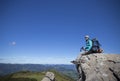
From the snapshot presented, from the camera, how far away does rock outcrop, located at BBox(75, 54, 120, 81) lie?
19.8 meters

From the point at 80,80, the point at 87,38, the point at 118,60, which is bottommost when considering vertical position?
the point at 80,80

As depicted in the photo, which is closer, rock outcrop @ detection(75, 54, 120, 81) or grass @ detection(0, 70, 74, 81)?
rock outcrop @ detection(75, 54, 120, 81)

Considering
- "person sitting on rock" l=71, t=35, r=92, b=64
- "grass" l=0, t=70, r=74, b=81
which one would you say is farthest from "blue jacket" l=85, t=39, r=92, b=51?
"grass" l=0, t=70, r=74, b=81

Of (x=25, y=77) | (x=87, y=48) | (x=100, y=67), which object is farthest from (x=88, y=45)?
(x=25, y=77)

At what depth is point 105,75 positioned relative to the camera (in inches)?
783

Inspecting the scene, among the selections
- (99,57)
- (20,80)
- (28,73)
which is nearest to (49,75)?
(20,80)

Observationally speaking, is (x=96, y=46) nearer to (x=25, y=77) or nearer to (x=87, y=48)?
(x=87, y=48)

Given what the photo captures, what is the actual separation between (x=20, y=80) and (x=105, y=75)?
209ft

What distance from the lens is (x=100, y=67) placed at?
A: 20891 mm

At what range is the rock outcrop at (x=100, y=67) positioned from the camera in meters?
19.8

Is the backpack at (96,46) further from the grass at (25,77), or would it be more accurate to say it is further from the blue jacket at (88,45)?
the grass at (25,77)

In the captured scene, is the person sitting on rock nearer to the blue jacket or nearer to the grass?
the blue jacket

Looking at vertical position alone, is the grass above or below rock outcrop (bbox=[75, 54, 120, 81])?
above

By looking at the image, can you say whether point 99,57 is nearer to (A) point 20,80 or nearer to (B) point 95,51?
(B) point 95,51
